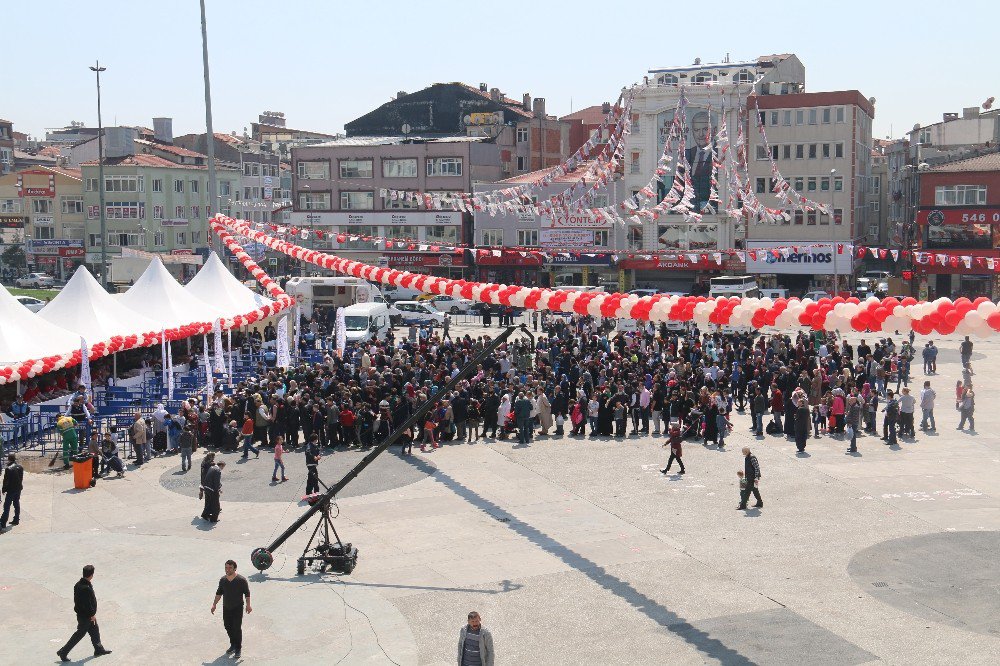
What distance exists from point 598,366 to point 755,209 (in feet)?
91.7

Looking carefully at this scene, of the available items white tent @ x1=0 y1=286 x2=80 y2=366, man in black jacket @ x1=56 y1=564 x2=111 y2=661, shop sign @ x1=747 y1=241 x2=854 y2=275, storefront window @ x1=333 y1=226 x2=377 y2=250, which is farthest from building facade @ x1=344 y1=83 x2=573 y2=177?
man in black jacket @ x1=56 y1=564 x2=111 y2=661

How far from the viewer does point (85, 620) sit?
12.1 metres

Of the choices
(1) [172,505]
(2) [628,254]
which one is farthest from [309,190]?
(1) [172,505]

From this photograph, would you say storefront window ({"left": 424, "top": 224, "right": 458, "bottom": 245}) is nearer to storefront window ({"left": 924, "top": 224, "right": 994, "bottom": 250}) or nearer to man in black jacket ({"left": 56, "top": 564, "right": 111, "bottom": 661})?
storefront window ({"left": 924, "top": 224, "right": 994, "bottom": 250})

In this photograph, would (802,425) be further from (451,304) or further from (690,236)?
(690,236)

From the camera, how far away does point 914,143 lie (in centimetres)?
7569

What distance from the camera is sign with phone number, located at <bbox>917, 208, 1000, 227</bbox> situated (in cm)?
5531

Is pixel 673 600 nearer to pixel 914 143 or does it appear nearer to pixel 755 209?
pixel 755 209

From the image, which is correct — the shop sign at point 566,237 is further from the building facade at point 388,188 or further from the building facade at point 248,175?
the building facade at point 248,175

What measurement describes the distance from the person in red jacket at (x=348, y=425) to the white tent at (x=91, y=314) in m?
8.08

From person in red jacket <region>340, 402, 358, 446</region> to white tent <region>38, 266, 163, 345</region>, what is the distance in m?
8.08

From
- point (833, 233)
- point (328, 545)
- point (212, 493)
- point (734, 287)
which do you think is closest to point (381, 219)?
point (734, 287)

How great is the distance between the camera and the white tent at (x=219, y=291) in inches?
1352

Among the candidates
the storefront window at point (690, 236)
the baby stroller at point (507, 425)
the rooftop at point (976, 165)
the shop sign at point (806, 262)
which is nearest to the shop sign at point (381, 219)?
the storefront window at point (690, 236)
